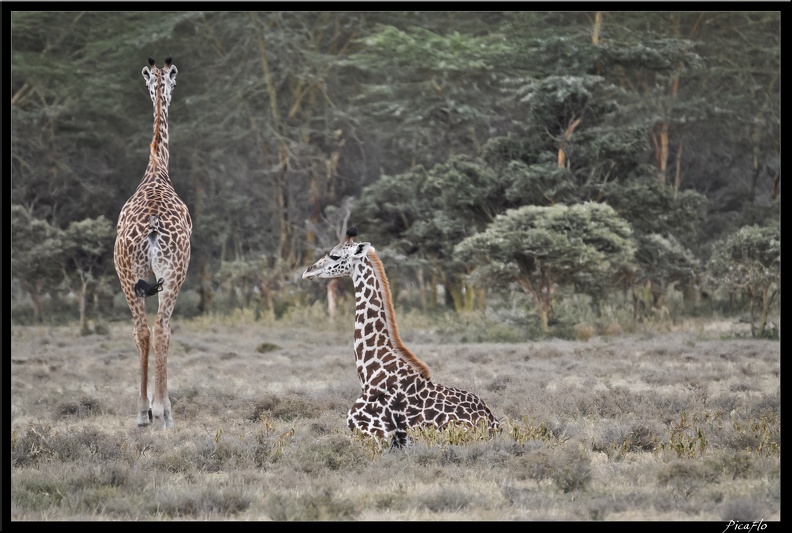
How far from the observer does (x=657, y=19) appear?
28641 mm

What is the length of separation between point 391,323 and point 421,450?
0.99 m

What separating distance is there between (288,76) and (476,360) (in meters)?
14.5

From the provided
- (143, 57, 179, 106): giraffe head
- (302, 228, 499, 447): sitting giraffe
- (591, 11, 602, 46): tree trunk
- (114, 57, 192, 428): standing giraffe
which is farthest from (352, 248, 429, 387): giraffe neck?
(591, 11, 602, 46): tree trunk

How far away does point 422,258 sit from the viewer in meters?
25.1

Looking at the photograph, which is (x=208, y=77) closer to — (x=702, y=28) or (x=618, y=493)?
(x=702, y=28)

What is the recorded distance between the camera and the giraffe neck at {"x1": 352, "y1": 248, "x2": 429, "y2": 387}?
8352 mm

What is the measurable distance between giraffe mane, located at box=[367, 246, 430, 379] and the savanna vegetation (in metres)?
0.58

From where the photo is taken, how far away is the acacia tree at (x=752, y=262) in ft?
60.5

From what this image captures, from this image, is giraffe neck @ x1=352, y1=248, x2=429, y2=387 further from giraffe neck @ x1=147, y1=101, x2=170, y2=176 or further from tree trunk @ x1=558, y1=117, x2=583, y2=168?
tree trunk @ x1=558, y1=117, x2=583, y2=168

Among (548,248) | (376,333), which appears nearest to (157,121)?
(376,333)

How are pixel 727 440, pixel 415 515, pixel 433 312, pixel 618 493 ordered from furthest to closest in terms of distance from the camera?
pixel 433 312 < pixel 727 440 < pixel 618 493 < pixel 415 515

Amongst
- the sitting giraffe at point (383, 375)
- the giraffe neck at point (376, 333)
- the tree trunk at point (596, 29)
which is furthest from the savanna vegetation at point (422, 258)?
the giraffe neck at point (376, 333)

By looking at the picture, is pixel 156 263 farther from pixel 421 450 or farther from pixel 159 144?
pixel 421 450

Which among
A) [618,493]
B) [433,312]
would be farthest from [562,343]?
[618,493]
